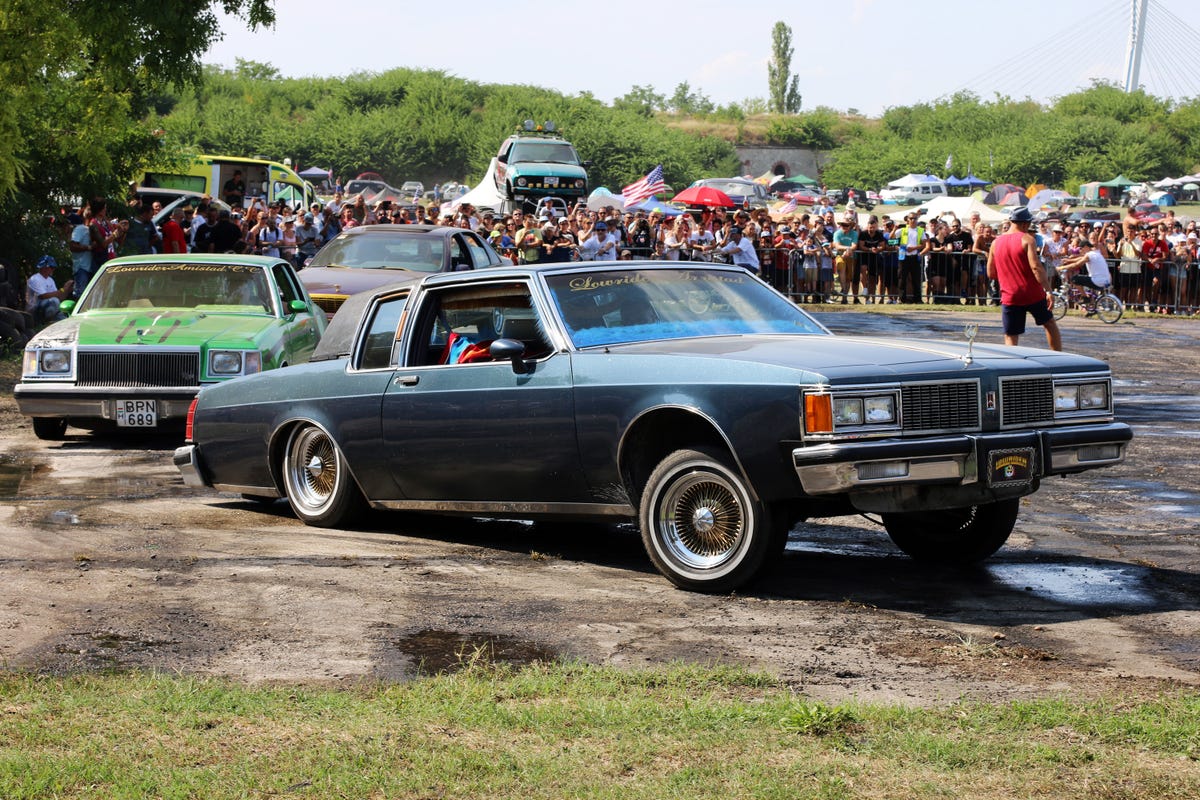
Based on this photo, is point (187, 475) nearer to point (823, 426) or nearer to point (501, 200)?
point (823, 426)

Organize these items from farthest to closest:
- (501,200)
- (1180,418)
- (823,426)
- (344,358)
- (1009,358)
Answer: (501,200) → (1180,418) → (344,358) → (1009,358) → (823,426)

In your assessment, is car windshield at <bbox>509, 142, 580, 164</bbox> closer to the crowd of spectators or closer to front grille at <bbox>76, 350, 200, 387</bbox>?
the crowd of spectators

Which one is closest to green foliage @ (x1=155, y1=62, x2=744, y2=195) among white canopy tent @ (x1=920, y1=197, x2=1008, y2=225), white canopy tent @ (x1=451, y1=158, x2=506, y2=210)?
Answer: white canopy tent @ (x1=920, y1=197, x2=1008, y2=225)

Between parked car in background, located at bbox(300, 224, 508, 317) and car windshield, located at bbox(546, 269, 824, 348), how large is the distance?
9669mm

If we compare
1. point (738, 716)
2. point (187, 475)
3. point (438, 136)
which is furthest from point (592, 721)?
point (438, 136)

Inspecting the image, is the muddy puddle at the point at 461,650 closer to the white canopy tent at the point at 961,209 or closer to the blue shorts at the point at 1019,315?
the blue shorts at the point at 1019,315

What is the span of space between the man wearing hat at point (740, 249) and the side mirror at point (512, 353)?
22.2m

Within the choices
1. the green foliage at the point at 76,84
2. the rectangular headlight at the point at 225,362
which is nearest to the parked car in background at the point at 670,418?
the rectangular headlight at the point at 225,362

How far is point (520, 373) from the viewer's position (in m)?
7.71

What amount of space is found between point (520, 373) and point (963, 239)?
25171 millimetres

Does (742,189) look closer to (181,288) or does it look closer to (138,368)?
(181,288)

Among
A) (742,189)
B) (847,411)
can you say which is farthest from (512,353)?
(742,189)

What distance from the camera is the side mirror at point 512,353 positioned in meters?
7.57

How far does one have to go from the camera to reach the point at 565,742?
15.5 feet
